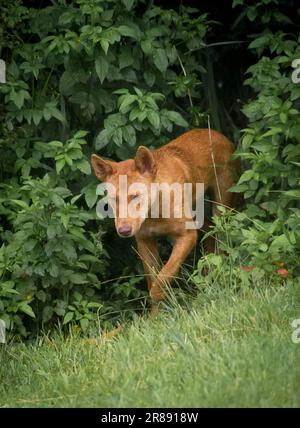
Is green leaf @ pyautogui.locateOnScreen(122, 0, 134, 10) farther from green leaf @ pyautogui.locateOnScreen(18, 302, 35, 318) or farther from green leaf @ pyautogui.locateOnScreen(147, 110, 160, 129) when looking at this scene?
green leaf @ pyautogui.locateOnScreen(18, 302, 35, 318)

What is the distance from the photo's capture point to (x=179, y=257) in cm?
807

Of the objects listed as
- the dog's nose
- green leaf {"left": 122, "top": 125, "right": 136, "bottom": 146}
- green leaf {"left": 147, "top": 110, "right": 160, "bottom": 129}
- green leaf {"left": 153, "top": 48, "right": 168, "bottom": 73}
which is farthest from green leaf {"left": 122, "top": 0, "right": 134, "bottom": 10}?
the dog's nose

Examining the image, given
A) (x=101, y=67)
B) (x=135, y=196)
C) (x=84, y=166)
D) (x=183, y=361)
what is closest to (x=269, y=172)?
(x=135, y=196)

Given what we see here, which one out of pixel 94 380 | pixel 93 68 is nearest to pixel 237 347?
pixel 94 380

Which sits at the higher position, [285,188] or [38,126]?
[38,126]

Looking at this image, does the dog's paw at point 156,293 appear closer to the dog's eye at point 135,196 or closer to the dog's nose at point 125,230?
A: the dog's nose at point 125,230

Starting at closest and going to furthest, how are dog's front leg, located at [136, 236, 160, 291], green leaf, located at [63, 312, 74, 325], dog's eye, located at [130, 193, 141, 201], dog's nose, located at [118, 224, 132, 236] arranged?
dog's nose, located at [118, 224, 132, 236]
green leaf, located at [63, 312, 74, 325]
dog's eye, located at [130, 193, 141, 201]
dog's front leg, located at [136, 236, 160, 291]

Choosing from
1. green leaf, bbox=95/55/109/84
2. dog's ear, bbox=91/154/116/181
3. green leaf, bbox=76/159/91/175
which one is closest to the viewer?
dog's ear, bbox=91/154/116/181

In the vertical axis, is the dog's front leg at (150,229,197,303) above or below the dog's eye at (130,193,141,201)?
below

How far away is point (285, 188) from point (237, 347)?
9.83 ft

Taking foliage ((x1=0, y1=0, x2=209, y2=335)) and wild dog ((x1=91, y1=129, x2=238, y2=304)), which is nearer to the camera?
foliage ((x1=0, y1=0, x2=209, y2=335))

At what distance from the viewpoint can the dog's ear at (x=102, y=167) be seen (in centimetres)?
784

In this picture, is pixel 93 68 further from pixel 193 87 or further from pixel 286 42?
pixel 286 42

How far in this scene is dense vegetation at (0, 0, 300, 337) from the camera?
7.55 m
